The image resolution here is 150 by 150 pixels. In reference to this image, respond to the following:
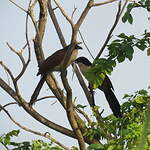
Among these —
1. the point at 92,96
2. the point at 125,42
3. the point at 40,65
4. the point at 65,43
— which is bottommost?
the point at 125,42

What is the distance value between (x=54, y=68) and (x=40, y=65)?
0.73 m

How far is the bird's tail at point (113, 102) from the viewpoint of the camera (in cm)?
383

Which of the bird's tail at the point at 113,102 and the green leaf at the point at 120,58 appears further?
the bird's tail at the point at 113,102

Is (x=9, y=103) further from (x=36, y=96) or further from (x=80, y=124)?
(x=80, y=124)

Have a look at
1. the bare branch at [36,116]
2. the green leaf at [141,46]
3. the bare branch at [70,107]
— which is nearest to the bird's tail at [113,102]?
the bare branch at [36,116]

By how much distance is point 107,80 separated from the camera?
4828mm

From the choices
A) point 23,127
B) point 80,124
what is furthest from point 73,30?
point 23,127

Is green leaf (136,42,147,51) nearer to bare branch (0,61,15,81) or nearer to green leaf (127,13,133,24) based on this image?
green leaf (127,13,133,24)

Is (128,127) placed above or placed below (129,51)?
below

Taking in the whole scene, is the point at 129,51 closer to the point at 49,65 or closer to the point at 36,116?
the point at 36,116

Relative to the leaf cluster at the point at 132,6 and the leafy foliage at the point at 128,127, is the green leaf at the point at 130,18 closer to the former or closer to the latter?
the leaf cluster at the point at 132,6

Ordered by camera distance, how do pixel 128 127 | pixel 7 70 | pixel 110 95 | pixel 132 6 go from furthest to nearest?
pixel 110 95, pixel 7 70, pixel 132 6, pixel 128 127

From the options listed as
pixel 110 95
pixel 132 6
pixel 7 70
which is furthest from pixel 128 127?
pixel 110 95

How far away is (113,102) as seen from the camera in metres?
4.16
